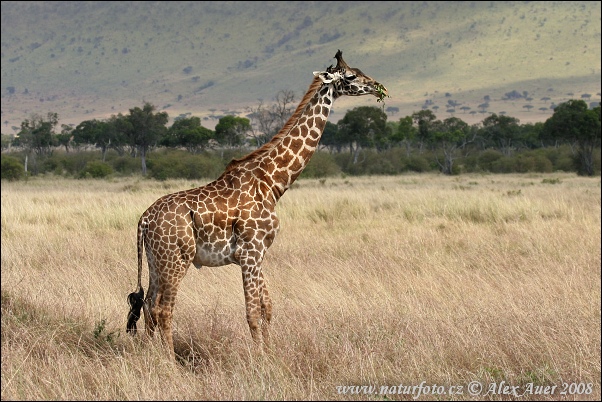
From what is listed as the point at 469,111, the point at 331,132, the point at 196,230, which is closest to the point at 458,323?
the point at 196,230

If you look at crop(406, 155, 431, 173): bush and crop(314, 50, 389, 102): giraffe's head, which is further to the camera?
crop(406, 155, 431, 173): bush

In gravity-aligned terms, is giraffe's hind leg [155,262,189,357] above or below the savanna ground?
above

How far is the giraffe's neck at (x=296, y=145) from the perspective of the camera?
6.15 meters

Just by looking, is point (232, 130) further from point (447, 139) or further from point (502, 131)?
point (502, 131)

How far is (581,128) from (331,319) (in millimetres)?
43255

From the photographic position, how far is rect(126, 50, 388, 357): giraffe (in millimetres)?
5758

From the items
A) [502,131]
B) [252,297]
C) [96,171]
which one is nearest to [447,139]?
[502,131]

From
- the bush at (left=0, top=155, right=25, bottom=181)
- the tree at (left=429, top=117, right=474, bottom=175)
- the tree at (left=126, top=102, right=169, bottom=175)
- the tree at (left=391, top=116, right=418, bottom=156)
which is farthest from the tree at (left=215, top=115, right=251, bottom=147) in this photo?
the tree at (left=391, top=116, right=418, bottom=156)

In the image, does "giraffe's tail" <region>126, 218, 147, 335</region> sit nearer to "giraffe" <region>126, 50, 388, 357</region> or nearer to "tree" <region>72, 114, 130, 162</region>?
"giraffe" <region>126, 50, 388, 357</region>

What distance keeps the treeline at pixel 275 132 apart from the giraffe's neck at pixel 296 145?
1374 inches

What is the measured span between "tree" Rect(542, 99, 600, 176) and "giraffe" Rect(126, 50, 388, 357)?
43.3 metres

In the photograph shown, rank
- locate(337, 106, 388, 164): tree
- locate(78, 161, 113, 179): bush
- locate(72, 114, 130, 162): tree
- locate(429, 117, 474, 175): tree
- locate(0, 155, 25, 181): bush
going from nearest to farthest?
locate(0, 155, 25, 181): bush
locate(78, 161, 113, 179): bush
locate(429, 117, 474, 175): tree
locate(337, 106, 388, 164): tree
locate(72, 114, 130, 162): tree

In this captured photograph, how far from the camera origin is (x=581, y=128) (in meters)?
46.1

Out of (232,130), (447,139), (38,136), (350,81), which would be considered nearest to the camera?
(350,81)
